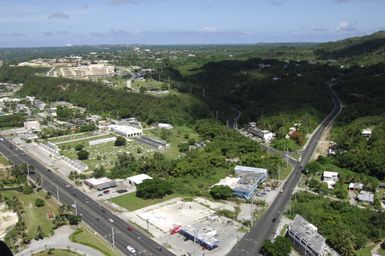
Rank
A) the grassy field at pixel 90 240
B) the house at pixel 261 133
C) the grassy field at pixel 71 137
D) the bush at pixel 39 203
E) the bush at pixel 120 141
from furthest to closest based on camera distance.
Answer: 1. the grassy field at pixel 71 137
2. the house at pixel 261 133
3. the bush at pixel 120 141
4. the bush at pixel 39 203
5. the grassy field at pixel 90 240

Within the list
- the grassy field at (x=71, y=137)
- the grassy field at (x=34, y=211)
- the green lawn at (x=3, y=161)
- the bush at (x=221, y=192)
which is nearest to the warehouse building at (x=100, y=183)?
the grassy field at (x=34, y=211)

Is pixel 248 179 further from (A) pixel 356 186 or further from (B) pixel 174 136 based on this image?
(B) pixel 174 136

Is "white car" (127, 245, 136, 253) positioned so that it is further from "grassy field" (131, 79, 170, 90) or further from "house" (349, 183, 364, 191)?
"grassy field" (131, 79, 170, 90)

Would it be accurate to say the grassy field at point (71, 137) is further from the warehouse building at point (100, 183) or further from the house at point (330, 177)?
the house at point (330, 177)

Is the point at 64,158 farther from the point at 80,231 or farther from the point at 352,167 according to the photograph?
the point at 352,167

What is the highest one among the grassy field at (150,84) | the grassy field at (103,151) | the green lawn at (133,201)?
the grassy field at (150,84)
